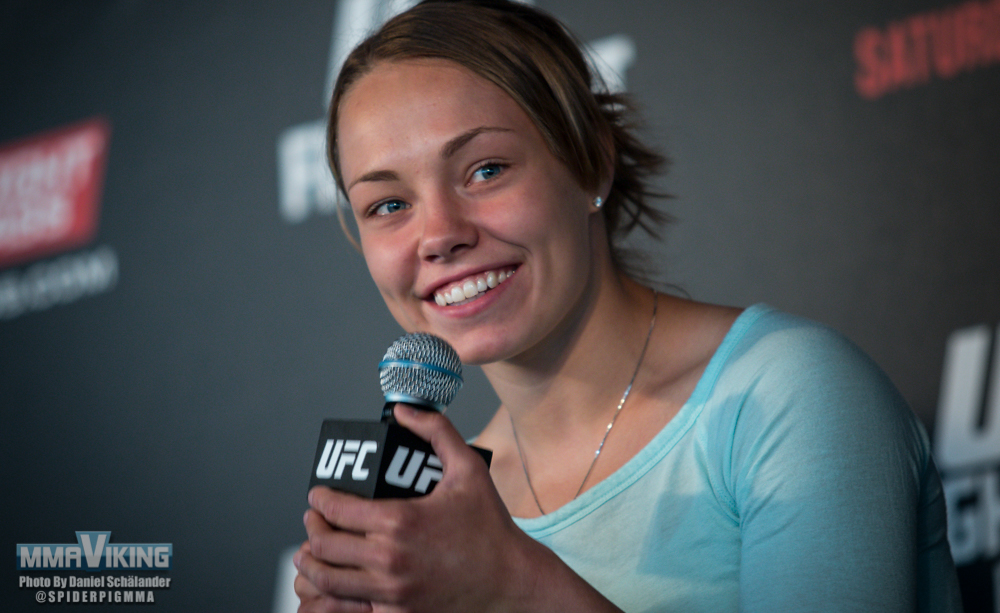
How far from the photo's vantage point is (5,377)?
→ 119 inches

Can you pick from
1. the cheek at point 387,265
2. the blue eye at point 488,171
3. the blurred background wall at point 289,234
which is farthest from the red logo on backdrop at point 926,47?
the cheek at point 387,265

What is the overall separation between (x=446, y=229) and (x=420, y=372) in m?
0.35

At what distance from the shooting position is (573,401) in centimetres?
127

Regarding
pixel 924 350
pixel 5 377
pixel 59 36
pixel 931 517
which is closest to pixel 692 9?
pixel 924 350

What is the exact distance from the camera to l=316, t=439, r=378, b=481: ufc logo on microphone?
2.22 ft

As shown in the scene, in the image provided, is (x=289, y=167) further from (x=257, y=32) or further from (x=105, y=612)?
(x=105, y=612)

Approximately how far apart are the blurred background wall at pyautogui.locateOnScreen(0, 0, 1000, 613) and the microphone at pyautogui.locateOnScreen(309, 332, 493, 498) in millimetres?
1372

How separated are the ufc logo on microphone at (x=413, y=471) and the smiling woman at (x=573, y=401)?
0.01 m

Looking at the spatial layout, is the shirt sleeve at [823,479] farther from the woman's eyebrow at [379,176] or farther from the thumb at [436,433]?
the woman's eyebrow at [379,176]

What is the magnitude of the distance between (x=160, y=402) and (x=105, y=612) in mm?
811

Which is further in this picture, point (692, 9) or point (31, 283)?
point (31, 283)

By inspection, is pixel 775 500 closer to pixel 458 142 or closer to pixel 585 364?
→ pixel 585 364

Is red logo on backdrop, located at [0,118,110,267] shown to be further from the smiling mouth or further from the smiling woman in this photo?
the smiling mouth

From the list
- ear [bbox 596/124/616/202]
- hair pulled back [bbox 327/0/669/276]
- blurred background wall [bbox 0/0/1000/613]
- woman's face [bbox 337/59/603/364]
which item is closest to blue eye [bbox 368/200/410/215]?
woman's face [bbox 337/59/603/364]
